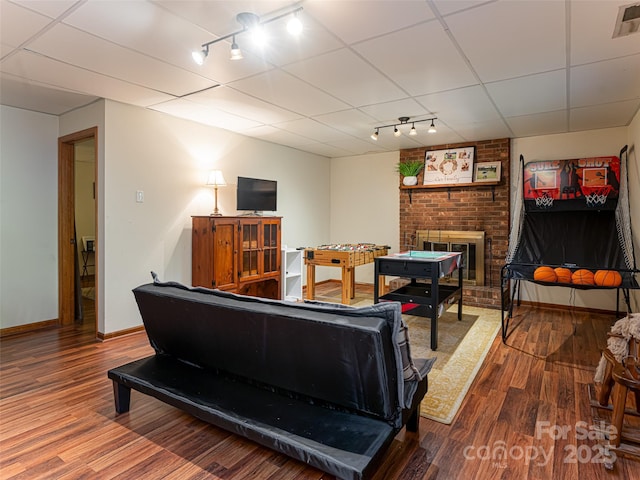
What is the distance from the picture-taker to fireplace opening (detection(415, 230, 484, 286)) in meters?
5.61

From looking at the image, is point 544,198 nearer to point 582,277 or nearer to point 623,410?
point 582,277

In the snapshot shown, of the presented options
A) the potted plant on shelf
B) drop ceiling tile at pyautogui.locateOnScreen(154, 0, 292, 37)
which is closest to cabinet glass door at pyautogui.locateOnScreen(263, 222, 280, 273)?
the potted plant on shelf

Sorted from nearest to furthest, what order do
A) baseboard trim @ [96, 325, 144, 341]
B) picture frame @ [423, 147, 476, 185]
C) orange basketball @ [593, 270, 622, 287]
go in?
orange basketball @ [593, 270, 622, 287], baseboard trim @ [96, 325, 144, 341], picture frame @ [423, 147, 476, 185]

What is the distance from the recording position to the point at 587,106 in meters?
3.87

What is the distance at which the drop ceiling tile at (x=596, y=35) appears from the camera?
2072 millimetres

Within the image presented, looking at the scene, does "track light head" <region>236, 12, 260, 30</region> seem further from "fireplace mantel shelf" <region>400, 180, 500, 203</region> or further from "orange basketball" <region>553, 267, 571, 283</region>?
"fireplace mantel shelf" <region>400, 180, 500, 203</region>

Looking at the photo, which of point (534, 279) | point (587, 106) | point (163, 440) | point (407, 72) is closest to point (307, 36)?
point (407, 72)

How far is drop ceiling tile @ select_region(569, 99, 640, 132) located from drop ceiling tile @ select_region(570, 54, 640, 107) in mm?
206

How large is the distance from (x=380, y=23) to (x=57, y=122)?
4056 millimetres

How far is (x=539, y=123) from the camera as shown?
180 inches

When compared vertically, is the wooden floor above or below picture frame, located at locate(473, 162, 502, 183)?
below

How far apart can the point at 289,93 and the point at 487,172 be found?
Answer: 351 centimetres

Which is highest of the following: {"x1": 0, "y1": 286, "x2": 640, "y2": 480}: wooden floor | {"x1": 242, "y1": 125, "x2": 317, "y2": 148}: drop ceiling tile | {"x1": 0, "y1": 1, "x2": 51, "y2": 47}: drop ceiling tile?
{"x1": 242, "y1": 125, "x2": 317, "y2": 148}: drop ceiling tile

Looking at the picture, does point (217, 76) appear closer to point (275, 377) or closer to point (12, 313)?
point (275, 377)
